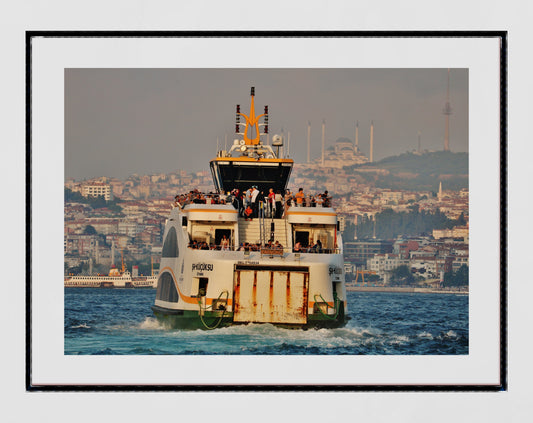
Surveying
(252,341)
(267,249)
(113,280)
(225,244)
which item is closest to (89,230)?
(113,280)

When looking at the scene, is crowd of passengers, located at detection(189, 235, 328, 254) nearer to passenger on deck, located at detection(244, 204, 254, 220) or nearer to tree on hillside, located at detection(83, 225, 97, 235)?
passenger on deck, located at detection(244, 204, 254, 220)

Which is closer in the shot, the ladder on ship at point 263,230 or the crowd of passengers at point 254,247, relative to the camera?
the crowd of passengers at point 254,247

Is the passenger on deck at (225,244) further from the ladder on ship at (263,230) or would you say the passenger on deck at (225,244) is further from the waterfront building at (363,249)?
the waterfront building at (363,249)

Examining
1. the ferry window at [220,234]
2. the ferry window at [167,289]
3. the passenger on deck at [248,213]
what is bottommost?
the ferry window at [167,289]

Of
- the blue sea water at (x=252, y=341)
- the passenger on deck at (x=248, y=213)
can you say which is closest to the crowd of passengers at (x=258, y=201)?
the passenger on deck at (x=248, y=213)

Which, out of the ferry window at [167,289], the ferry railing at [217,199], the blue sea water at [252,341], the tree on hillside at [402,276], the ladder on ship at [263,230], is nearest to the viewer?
the blue sea water at [252,341]

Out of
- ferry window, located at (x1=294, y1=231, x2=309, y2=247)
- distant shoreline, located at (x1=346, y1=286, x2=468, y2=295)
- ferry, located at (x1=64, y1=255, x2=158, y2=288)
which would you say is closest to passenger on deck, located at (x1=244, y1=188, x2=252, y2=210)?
ferry window, located at (x1=294, y1=231, x2=309, y2=247)
